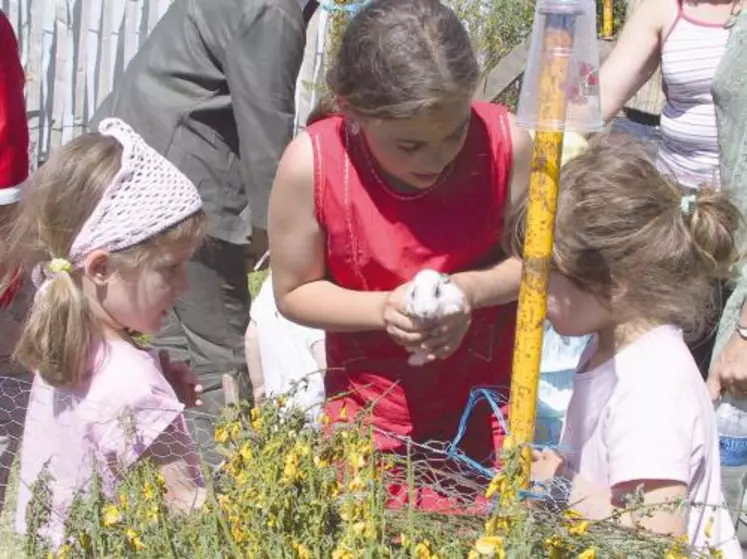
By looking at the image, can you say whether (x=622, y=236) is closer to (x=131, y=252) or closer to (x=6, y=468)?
(x=131, y=252)

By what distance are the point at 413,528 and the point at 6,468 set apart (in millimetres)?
1635

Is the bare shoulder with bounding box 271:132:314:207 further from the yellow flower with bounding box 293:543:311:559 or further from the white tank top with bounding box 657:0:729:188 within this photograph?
the white tank top with bounding box 657:0:729:188

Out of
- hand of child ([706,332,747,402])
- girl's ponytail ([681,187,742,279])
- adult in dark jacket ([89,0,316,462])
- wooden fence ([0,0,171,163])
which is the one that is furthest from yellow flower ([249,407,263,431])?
wooden fence ([0,0,171,163])

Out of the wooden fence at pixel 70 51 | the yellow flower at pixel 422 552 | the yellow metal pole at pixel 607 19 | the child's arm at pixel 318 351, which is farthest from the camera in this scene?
the yellow metal pole at pixel 607 19

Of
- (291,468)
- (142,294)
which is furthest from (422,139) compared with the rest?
(291,468)

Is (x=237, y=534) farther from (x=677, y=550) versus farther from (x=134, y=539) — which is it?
(x=677, y=550)

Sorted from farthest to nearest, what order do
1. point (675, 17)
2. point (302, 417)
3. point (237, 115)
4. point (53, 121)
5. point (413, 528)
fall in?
point (53, 121) → point (237, 115) → point (675, 17) → point (302, 417) → point (413, 528)

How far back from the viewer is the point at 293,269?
233 cm

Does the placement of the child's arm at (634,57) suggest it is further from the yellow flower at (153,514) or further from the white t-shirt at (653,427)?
the yellow flower at (153,514)

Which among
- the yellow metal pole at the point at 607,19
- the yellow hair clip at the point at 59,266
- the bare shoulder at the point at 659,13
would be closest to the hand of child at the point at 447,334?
the yellow hair clip at the point at 59,266

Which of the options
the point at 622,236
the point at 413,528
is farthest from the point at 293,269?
the point at 413,528

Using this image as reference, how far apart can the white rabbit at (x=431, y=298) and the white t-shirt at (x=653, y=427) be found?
31 cm

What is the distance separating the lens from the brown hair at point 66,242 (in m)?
2.14

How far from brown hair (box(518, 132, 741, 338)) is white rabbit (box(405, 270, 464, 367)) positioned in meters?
0.22
